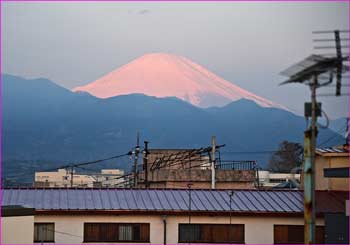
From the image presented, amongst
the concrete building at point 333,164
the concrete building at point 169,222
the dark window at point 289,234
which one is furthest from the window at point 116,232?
the concrete building at point 333,164

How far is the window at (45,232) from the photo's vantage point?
76.5 ft

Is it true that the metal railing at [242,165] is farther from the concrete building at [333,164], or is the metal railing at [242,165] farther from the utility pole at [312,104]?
the utility pole at [312,104]

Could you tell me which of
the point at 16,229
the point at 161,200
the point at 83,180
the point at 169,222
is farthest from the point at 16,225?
the point at 83,180

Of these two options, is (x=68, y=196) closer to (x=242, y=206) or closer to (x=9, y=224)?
(x=242, y=206)

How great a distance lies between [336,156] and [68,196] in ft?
31.8

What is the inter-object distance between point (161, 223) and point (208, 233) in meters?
1.59

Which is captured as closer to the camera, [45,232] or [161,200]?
[45,232]

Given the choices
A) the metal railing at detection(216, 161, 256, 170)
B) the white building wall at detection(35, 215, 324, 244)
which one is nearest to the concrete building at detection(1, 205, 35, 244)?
the white building wall at detection(35, 215, 324, 244)

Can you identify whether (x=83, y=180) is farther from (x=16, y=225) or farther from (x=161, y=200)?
(x=16, y=225)

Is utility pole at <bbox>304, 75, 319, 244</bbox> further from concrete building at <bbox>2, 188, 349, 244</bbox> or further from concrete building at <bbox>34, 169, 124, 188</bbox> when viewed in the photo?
concrete building at <bbox>34, 169, 124, 188</bbox>

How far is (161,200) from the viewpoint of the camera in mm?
25047

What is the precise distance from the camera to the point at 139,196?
25.5 m

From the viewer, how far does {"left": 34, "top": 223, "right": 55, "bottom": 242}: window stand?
23.3m

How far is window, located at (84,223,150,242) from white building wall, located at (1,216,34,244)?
257 inches
